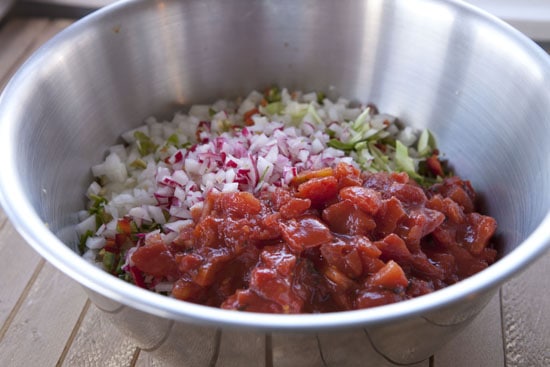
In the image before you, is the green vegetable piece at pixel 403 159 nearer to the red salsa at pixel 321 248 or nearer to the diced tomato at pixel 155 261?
the red salsa at pixel 321 248

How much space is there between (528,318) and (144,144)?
1.35m

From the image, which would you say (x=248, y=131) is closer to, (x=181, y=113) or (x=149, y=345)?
(x=181, y=113)

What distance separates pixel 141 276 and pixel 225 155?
18.6 inches

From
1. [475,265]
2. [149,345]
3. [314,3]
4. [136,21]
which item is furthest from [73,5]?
[475,265]

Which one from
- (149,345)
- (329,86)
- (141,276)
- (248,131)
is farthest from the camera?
(329,86)

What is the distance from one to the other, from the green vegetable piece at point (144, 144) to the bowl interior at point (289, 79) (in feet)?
0.23

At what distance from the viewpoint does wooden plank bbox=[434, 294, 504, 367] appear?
154 cm

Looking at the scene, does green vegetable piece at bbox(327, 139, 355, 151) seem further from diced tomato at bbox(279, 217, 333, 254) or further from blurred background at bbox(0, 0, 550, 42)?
blurred background at bbox(0, 0, 550, 42)

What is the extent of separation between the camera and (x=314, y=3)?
1.99m

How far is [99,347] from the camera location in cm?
158

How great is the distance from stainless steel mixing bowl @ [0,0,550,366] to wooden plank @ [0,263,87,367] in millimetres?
259

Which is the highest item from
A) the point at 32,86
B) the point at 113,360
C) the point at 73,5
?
the point at 32,86

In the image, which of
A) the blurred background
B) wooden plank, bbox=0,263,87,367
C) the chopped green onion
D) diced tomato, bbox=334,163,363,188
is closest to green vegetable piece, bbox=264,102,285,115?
the chopped green onion

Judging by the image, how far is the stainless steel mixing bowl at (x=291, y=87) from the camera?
1.05 metres
